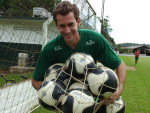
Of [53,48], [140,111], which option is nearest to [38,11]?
[140,111]

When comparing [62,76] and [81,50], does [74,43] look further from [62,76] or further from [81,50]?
[62,76]

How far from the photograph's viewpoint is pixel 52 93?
256cm

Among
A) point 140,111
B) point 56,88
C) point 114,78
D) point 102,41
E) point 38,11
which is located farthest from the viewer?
point 38,11

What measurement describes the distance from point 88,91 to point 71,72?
0.24m

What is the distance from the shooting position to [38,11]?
25.9 ft

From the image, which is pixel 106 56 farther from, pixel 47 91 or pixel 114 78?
pixel 47 91

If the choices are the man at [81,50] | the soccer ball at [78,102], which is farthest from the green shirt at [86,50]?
the soccer ball at [78,102]

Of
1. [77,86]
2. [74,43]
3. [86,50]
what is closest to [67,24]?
[74,43]

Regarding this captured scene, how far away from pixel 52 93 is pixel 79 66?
36 centimetres

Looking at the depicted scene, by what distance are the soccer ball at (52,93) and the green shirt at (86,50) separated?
19.9 inches

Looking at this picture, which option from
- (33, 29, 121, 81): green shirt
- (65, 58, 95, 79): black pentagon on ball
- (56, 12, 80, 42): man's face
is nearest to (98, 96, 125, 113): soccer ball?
(33, 29, 121, 81): green shirt

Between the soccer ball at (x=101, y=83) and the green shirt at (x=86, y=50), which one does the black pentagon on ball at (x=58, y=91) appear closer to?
the soccer ball at (x=101, y=83)

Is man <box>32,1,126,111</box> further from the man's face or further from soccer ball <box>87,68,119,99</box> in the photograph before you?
soccer ball <box>87,68,119,99</box>

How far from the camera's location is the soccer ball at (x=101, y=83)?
2572mm
